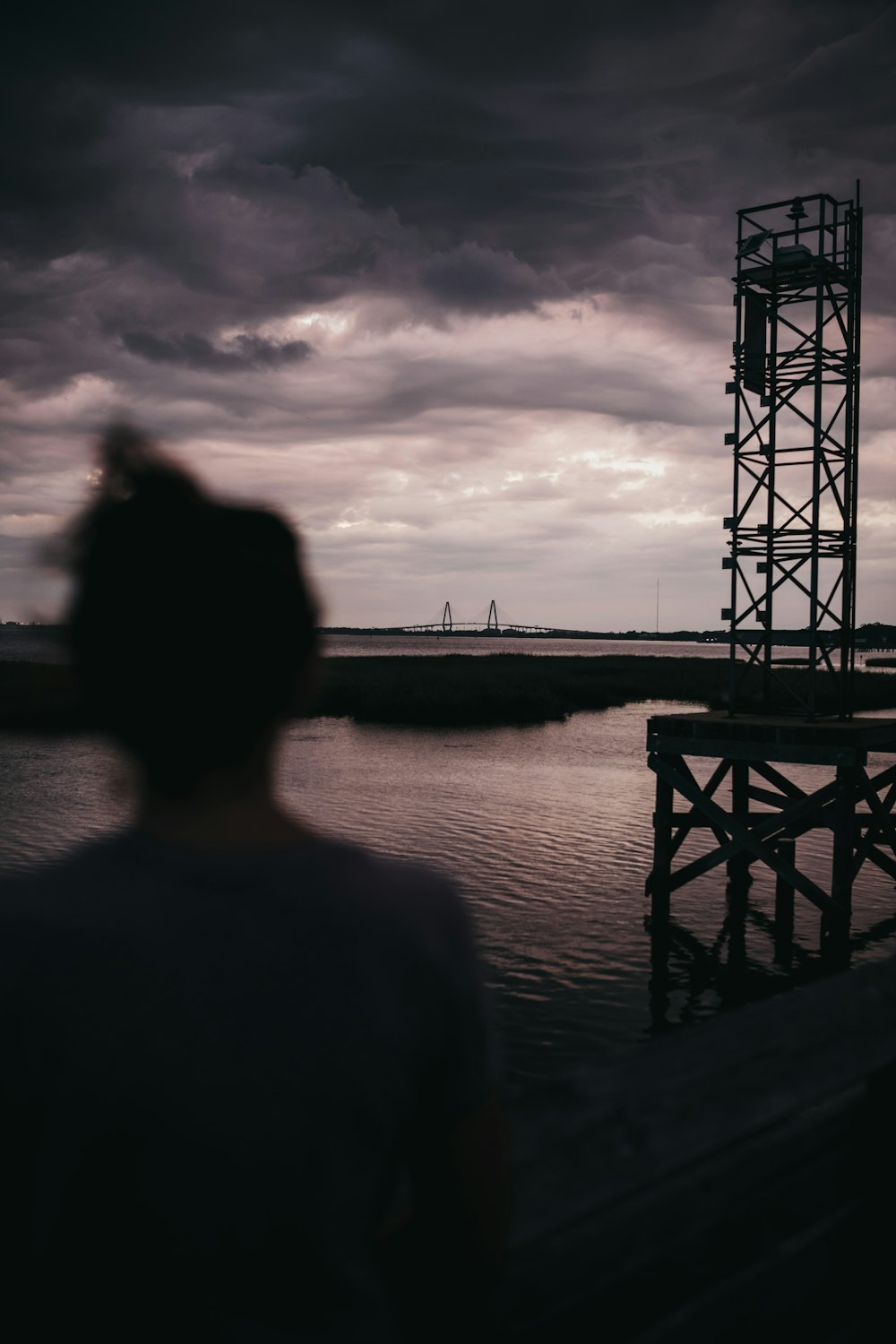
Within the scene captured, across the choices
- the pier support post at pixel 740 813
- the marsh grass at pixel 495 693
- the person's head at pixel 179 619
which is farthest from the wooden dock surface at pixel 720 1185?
the marsh grass at pixel 495 693

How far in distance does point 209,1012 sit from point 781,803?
14.4 metres

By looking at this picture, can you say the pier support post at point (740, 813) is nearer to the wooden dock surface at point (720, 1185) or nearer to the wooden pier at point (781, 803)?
the wooden pier at point (781, 803)

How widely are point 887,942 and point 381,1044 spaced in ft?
43.2

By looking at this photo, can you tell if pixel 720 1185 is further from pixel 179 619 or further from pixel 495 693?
pixel 495 693

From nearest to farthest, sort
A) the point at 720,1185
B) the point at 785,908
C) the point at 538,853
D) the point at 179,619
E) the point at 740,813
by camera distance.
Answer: the point at 179,619 → the point at 720,1185 → the point at 785,908 → the point at 740,813 → the point at 538,853

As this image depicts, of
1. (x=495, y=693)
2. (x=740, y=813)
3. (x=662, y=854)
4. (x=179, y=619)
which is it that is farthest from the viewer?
(x=495, y=693)

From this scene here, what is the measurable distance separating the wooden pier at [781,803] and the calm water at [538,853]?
881 mm

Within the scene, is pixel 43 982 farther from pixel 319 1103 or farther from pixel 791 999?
pixel 791 999

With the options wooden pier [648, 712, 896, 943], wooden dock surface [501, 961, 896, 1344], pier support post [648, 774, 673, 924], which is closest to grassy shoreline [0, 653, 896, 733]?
wooden pier [648, 712, 896, 943]

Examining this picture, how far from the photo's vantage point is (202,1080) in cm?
116

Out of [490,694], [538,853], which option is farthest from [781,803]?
[490,694]

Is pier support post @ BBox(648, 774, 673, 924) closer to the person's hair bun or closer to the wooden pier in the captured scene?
the wooden pier

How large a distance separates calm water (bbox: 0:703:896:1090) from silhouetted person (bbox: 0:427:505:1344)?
0.54 feet

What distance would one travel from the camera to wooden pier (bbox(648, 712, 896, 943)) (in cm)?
1138
